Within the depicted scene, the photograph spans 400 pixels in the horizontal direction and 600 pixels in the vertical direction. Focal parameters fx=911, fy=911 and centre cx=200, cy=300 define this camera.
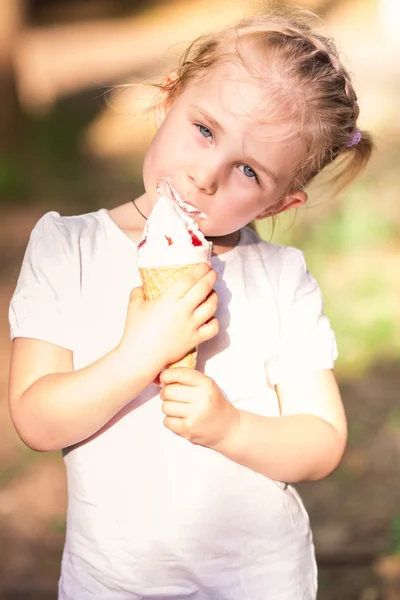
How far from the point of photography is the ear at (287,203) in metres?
2.00

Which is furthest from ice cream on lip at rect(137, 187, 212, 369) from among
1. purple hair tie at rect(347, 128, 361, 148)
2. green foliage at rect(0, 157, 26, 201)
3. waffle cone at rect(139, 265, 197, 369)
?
green foliage at rect(0, 157, 26, 201)

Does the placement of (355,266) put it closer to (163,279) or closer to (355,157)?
(355,157)

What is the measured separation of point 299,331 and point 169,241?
0.39m

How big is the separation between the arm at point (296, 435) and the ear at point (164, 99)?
0.64 meters

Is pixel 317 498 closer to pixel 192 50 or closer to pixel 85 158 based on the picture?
pixel 192 50

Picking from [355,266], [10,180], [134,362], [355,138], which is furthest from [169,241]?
[10,180]

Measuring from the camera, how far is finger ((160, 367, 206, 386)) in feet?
5.40

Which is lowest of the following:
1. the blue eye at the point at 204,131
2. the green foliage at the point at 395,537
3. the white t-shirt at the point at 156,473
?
the green foliage at the point at 395,537

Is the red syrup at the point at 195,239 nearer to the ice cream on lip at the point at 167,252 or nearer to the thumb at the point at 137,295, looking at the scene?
the ice cream on lip at the point at 167,252

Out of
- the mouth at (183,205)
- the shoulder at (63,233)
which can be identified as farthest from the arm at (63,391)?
the mouth at (183,205)

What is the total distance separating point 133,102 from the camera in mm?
7613

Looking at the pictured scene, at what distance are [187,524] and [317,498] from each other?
1.66 meters

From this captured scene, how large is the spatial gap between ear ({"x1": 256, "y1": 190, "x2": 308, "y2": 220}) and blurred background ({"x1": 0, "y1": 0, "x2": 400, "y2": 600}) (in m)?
0.26

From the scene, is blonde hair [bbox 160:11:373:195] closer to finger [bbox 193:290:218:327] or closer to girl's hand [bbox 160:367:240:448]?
finger [bbox 193:290:218:327]
